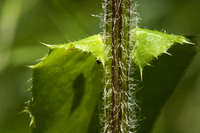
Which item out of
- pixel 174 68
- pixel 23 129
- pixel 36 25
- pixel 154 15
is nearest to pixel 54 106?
pixel 174 68

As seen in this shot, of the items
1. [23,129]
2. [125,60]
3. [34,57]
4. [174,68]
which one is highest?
[125,60]

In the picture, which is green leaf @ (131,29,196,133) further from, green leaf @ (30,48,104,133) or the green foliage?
green leaf @ (30,48,104,133)

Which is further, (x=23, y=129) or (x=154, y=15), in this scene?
(x=154, y=15)

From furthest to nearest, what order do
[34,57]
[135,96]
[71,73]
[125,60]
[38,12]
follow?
[38,12]
[34,57]
[135,96]
[71,73]
[125,60]

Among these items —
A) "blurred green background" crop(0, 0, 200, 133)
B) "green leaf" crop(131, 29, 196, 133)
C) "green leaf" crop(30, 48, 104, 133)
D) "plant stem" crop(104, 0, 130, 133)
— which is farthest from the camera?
"blurred green background" crop(0, 0, 200, 133)

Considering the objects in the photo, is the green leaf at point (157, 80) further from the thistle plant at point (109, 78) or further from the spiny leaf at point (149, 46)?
the spiny leaf at point (149, 46)

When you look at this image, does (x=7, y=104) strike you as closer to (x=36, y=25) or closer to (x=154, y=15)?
(x=36, y=25)

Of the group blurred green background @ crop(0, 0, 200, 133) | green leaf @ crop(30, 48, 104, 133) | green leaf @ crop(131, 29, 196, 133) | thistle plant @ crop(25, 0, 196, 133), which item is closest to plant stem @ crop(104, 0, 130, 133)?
thistle plant @ crop(25, 0, 196, 133)
